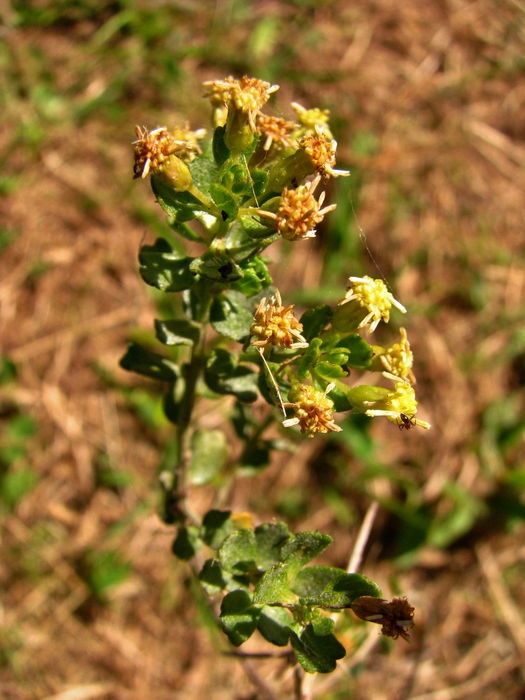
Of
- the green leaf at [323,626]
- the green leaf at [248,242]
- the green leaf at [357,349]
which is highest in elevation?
the green leaf at [248,242]

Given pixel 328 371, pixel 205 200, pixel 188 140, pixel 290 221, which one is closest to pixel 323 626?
pixel 328 371

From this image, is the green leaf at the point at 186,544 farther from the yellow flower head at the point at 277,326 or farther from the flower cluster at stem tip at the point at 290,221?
the yellow flower head at the point at 277,326

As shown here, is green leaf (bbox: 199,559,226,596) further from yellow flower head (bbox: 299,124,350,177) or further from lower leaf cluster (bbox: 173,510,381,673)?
yellow flower head (bbox: 299,124,350,177)

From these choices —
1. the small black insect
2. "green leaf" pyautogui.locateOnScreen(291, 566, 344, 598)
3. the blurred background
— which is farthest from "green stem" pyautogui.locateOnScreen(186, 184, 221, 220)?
the blurred background

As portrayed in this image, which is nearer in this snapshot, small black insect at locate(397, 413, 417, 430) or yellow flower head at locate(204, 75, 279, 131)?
yellow flower head at locate(204, 75, 279, 131)

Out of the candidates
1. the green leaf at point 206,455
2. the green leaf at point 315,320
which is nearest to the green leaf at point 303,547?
the green leaf at point 315,320

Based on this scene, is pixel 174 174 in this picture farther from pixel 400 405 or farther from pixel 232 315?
pixel 400 405

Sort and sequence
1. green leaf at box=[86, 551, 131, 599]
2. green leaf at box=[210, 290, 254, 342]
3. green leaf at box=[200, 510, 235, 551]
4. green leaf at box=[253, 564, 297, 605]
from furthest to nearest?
green leaf at box=[86, 551, 131, 599]
green leaf at box=[200, 510, 235, 551]
green leaf at box=[210, 290, 254, 342]
green leaf at box=[253, 564, 297, 605]

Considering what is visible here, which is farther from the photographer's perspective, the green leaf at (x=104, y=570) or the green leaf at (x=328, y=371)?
the green leaf at (x=104, y=570)
